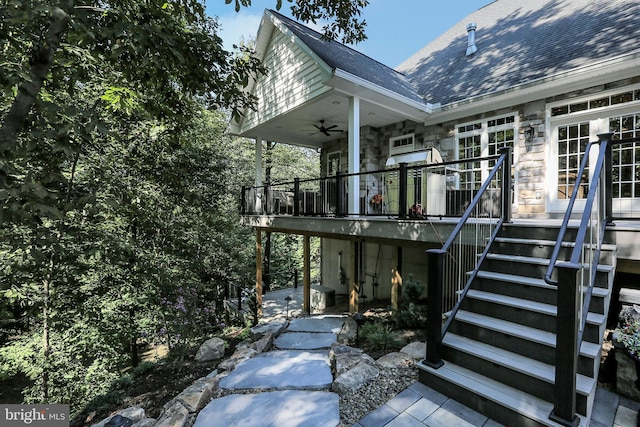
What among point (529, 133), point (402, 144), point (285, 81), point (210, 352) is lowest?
point (210, 352)

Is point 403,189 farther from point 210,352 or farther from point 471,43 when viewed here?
point 471,43

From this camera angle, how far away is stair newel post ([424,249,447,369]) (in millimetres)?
2847

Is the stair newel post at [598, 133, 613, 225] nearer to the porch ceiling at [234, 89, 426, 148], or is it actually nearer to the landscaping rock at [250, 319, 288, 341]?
the porch ceiling at [234, 89, 426, 148]

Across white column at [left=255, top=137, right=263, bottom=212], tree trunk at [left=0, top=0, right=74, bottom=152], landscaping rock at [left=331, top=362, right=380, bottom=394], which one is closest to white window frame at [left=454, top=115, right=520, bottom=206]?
landscaping rock at [left=331, top=362, right=380, bottom=394]

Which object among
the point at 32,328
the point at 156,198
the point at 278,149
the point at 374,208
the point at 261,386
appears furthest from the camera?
the point at 278,149

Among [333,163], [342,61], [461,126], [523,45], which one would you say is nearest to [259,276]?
[333,163]

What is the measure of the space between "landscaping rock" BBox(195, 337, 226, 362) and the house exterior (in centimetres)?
289

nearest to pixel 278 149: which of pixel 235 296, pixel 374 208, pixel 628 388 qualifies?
pixel 235 296

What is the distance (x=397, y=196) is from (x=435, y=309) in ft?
12.3

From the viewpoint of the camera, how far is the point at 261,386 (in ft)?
10.7

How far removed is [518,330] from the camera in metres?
2.75

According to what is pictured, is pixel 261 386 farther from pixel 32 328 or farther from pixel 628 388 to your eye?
pixel 32 328

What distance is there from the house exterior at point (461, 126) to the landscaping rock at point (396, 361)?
1.41 m

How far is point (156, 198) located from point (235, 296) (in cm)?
593
